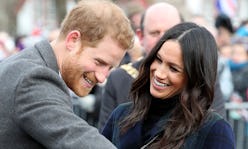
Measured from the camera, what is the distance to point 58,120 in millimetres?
2492

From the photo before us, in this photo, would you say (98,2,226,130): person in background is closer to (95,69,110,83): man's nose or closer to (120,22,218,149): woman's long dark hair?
(120,22,218,149): woman's long dark hair

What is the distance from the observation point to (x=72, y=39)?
282 cm

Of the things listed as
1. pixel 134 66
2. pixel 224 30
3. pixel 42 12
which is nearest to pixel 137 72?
pixel 134 66

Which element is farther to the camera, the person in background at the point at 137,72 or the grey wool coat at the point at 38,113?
the person in background at the point at 137,72

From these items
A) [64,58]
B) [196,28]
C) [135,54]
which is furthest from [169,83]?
[135,54]

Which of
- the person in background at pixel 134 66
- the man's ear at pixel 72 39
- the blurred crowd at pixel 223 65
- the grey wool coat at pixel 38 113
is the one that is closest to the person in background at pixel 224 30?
the blurred crowd at pixel 223 65

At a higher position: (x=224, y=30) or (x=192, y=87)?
(x=192, y=87)

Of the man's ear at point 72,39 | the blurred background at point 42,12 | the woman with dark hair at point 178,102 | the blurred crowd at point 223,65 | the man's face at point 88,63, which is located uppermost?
the man's ear at point 72,39

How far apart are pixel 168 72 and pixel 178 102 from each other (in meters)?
0.17

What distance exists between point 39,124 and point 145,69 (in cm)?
140

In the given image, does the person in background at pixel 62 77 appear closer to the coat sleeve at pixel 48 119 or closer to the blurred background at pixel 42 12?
the coat sleeve at pixel 48 119

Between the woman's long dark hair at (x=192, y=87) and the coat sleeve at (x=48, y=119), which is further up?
the coat sleeve at (x=48, y=119)

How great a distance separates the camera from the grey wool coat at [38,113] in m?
2.49

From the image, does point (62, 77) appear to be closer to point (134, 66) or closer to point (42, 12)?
point (134, 66)
